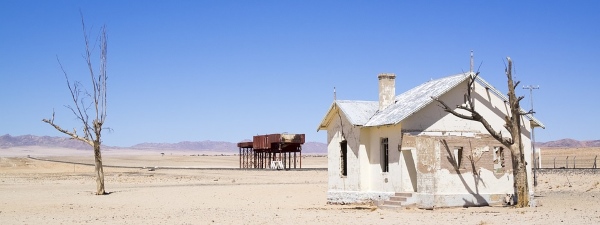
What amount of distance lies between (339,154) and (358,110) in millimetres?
1846

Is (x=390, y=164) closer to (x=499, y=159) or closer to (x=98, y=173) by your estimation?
(x=499, y=159)

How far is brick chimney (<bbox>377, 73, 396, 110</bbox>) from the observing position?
90.6ft

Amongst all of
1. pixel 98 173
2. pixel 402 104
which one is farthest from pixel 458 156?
pixel 98 173

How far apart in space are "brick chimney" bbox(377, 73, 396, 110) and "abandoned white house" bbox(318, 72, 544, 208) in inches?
1.5

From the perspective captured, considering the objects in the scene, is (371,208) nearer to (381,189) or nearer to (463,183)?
(381,189)

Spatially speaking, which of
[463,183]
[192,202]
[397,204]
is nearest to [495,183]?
[463,183]

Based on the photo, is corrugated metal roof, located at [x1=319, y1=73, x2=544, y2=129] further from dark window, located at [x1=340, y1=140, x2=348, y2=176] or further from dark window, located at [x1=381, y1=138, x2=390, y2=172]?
dark window, located at [x1=340, y1=140, x2=348, y2=176]

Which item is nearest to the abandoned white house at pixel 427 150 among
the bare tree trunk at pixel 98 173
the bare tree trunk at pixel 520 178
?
the bare tree trunk at pixel 520 178

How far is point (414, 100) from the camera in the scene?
85.6ft

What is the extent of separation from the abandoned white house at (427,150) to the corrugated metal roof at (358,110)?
0.04 metres

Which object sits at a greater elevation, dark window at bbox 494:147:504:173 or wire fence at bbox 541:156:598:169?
dark window at bbox 494:147:504:173

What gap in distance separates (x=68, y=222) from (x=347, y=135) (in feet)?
36.3

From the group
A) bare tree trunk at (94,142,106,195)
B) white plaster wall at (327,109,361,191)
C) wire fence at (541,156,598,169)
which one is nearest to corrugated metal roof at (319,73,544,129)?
white plaster wall at (327,109,361,191)

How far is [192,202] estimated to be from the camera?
2884 cm
